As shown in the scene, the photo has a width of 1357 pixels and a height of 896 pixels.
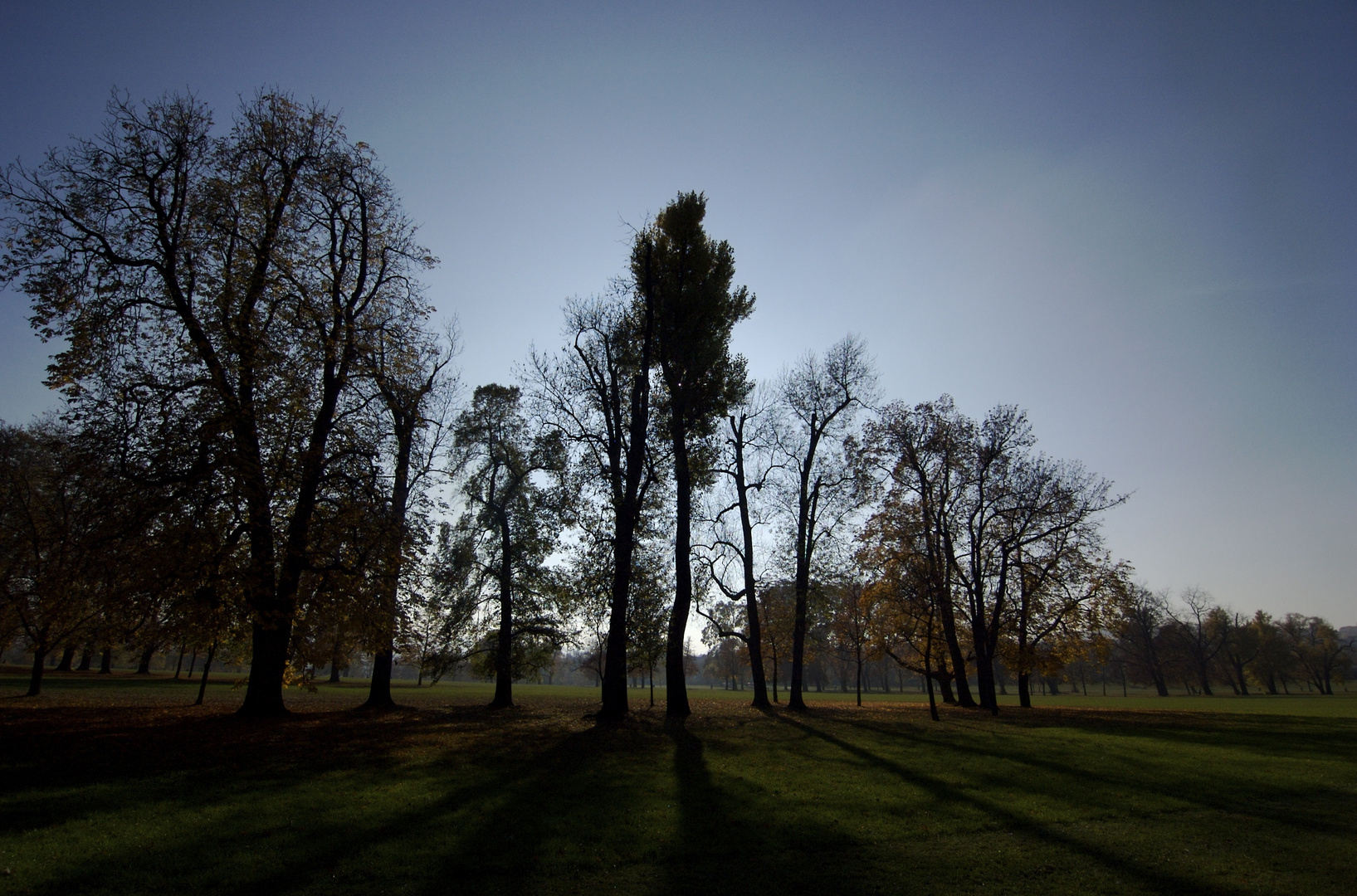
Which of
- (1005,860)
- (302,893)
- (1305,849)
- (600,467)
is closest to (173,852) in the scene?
(302,893)

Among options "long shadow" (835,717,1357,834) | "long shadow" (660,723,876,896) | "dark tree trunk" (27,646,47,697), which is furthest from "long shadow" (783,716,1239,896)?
"dark tree trunk" (27,646,47,697)

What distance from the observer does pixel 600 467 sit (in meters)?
22.8

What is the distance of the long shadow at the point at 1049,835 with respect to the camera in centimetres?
724

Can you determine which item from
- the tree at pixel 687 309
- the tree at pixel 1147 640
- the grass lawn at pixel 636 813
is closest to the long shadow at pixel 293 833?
the grass lawn at pixel 636 813

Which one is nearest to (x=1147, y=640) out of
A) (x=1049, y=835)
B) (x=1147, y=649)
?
(x=1147, y=649)

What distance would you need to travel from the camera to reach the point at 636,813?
9.26 m

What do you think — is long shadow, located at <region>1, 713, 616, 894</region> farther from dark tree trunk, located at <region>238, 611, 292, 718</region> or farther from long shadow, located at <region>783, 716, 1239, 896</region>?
dark tree trunk, located at <region>238, 611, 292, 718</region>

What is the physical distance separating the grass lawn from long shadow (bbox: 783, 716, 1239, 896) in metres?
0.05

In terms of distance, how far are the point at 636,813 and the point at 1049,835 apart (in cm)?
584

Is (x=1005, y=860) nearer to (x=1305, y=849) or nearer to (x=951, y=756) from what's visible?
(x=1305, y=849)

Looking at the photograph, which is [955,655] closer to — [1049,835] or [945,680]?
[945,680]

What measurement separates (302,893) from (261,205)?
1889cm

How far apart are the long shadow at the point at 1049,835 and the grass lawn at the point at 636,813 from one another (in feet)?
0.16

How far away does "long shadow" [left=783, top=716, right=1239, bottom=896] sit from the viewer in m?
7.24
